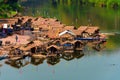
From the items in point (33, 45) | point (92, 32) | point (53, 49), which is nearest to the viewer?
point (53, 49)

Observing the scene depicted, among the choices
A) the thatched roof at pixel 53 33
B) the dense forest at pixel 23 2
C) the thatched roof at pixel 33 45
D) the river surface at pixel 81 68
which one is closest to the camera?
the river surface at pixel 81 68

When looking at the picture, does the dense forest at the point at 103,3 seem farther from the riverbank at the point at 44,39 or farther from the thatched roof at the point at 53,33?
the thatched roof at the point at 53,33

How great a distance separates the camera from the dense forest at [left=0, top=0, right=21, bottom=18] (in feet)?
197

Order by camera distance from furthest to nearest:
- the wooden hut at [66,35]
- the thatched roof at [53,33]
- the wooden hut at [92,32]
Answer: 1. the wooden hut at [92,32]
2. the thatched roof at [53,33]
3. the wooden hut at [66,35]

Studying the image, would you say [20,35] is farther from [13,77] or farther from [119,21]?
[119,21]

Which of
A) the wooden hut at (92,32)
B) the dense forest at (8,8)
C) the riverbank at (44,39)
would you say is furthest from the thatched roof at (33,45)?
the dense forest at (8,8)

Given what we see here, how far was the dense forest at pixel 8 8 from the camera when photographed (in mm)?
60125

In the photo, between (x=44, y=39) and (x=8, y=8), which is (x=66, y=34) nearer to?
(x=44, y=39)

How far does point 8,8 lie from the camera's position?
64812mm

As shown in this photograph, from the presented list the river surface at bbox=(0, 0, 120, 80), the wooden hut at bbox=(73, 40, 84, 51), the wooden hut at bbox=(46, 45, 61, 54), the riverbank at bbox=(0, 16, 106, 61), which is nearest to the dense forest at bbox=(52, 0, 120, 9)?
the riverbank at bbox=(0, 16, 106, 61)

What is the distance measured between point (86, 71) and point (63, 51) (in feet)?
17.9

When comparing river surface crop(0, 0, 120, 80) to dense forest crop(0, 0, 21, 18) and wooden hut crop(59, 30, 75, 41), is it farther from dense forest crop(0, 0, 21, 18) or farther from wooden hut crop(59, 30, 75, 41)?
dense forest crop(0, 0, 21, 18)

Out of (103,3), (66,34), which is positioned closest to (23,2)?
(103,3)

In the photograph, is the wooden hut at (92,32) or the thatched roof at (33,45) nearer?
the thatched roof at (33,45)
